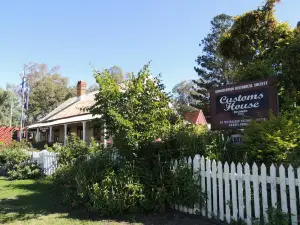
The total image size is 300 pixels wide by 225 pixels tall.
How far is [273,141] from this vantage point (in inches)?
179

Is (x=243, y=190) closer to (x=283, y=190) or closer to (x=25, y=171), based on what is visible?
(x=283, y=190)

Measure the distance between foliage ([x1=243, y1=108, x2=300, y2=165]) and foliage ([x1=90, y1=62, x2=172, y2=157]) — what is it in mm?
1838

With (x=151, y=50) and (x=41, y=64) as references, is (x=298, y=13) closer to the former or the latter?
(x=151, y=50)

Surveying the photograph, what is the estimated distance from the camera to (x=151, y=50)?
20.5 m

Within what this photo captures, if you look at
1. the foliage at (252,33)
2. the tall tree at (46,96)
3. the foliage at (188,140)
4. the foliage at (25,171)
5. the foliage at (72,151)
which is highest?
the tall tree at (46,96)

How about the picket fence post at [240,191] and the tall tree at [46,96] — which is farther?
the tall tree at [46,96]

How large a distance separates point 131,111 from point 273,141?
285 centimetres

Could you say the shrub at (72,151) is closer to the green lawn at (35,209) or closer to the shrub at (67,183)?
the shrub at (67,183)

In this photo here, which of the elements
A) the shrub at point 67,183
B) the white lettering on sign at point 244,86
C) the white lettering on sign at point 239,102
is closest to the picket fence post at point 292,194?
the white lettering on sign at point 239,102

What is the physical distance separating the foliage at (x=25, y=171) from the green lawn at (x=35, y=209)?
4.84 ft

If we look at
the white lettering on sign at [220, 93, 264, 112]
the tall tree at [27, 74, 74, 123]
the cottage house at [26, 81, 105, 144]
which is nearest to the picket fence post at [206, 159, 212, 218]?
the white lettering on sign at [220, 93, 264, 112]

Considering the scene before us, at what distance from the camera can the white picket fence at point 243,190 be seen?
3900 millimetres

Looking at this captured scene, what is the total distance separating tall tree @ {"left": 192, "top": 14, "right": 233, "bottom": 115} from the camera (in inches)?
1401

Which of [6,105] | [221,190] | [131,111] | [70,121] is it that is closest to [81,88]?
[70,121]
